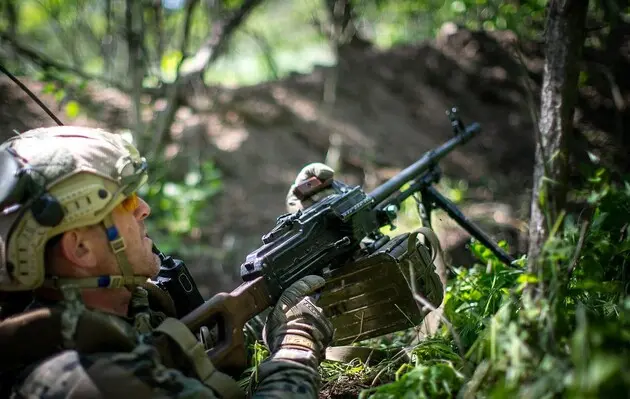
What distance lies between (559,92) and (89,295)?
240 centimetres

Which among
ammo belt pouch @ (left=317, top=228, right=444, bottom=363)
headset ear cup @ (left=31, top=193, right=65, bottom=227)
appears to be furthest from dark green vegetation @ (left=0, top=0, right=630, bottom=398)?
headset ear cup @ (left=31, top=193, right=65, bottom=227)

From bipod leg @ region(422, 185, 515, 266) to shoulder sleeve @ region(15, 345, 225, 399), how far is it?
218 centimetres

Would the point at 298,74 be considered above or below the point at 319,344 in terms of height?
above

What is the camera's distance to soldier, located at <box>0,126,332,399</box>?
2270mm

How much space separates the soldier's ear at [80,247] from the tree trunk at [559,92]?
199 cm

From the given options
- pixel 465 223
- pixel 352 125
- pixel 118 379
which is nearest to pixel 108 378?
pixel 118 379

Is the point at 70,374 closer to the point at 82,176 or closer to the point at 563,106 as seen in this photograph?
the point at 82,176

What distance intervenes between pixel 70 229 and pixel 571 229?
265cm

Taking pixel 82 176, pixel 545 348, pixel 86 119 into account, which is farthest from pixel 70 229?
pixel 86 119

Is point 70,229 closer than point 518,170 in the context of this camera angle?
Yes

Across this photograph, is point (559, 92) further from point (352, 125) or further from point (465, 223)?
point (352, 125)

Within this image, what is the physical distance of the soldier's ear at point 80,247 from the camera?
2.53 meters

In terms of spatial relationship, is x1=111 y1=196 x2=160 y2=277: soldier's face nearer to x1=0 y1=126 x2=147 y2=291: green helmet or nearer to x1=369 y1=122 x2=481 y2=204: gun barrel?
x1=0 y1=126 x2=147 y2=291: green helmet

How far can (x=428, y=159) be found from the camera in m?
4.16
